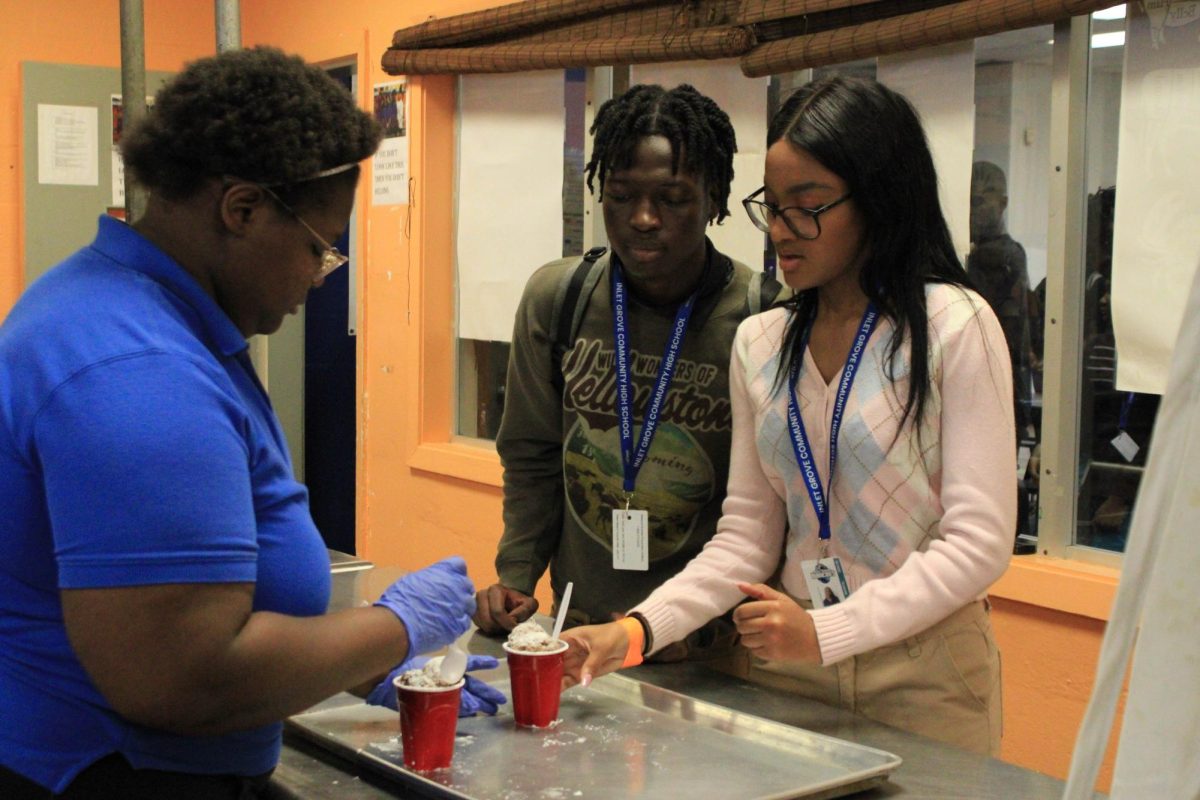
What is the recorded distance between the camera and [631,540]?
200cm

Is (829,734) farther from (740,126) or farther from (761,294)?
(740,126)

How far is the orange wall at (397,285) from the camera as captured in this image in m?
4.67

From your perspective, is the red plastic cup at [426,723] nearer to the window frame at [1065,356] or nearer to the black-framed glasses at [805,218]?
the black-framed glasses at [805,218]

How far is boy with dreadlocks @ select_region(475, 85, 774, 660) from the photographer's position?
6.53 ft

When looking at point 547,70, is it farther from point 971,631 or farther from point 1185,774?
point 1185,774

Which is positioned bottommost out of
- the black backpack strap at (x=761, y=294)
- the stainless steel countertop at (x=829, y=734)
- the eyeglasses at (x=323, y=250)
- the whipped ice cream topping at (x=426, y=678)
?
the stainless steel countertop at (x=829, y=734)

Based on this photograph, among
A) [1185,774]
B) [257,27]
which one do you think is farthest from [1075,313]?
[257,27]

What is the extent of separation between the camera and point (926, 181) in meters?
1.69

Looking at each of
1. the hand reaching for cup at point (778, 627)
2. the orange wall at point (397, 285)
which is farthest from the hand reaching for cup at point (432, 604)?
the orange wall at point (397, 285)

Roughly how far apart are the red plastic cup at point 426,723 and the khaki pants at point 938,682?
1.91ft

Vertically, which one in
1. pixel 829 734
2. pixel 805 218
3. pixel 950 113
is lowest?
pixel 829 734

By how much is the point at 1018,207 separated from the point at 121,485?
2.57 m

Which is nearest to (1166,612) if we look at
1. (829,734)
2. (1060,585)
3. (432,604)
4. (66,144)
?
(432,604)

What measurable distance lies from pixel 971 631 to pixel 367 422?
12.3 feet
